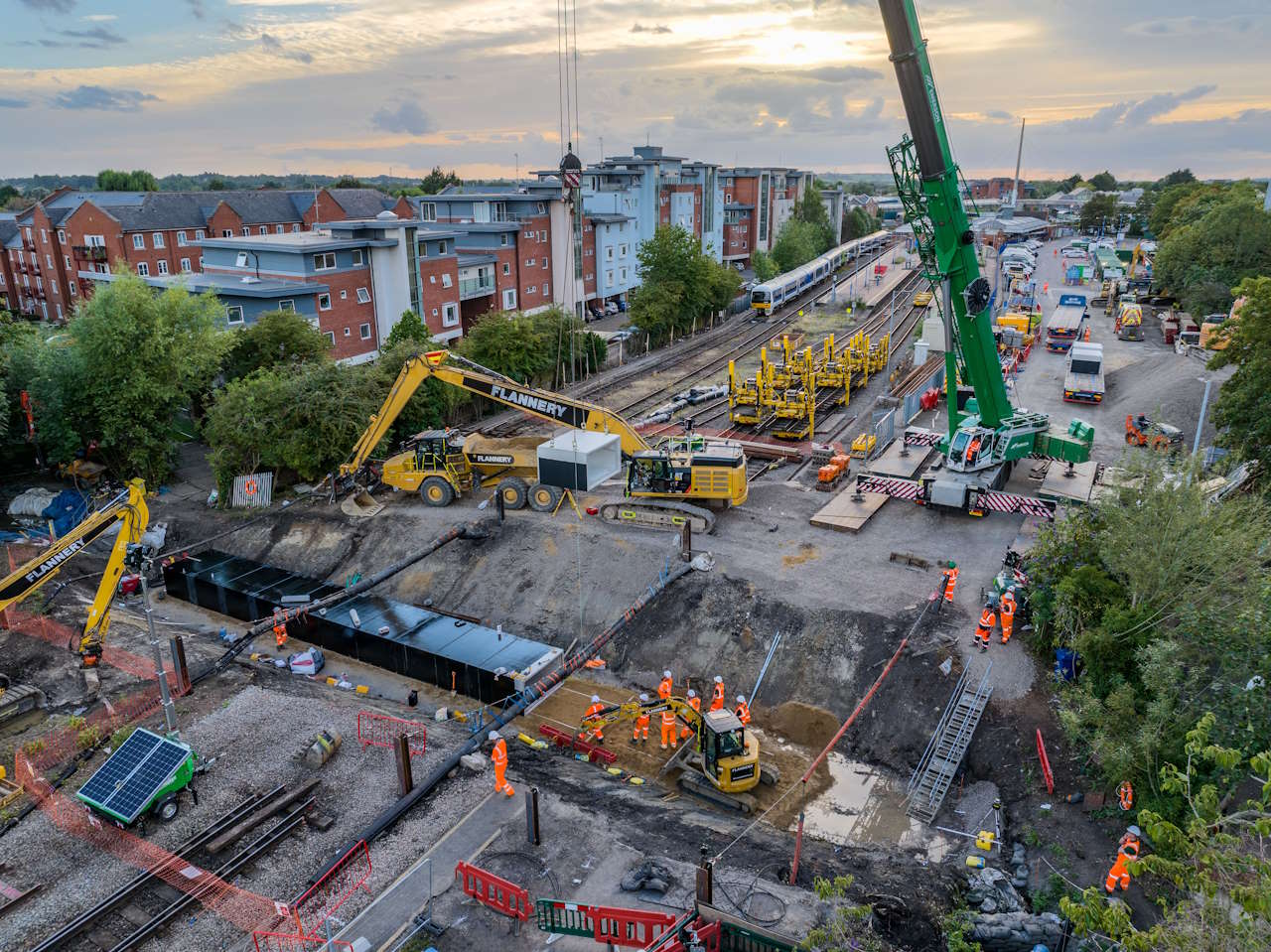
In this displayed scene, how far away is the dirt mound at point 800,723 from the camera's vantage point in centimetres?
1862

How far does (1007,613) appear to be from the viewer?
1958cm

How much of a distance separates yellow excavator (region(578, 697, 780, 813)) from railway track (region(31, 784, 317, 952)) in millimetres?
7549

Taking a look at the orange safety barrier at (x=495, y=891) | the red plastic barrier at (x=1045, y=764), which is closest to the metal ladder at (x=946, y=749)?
the red plastic barrier at (x=1045, y=764)

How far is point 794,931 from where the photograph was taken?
39.3 ft

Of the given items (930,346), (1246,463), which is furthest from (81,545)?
(930,346)

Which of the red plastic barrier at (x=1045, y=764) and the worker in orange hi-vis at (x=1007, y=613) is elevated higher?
the worker in orange hi-vis at (x=1007, y=613)

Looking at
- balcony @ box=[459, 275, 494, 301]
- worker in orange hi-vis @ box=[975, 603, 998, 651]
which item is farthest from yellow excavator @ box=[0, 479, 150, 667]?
balcony @ box=[459, 275, 494, 301]

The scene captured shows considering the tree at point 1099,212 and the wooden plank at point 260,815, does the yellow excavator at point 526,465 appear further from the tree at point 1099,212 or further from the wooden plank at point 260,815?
the tree at point 1099,212

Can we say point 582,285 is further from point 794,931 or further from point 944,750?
point 794,931

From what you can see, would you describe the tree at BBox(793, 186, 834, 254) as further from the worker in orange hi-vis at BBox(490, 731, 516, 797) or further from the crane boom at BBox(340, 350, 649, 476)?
the worker in orange hi-vis at BBox(490, 731, 516, 797)

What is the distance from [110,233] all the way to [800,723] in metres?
60.6

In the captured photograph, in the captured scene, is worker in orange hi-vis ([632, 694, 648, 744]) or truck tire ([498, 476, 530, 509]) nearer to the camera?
worker in orange hi-vis ([632, 694, 648, 744])

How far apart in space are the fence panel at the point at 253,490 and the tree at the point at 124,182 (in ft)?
347

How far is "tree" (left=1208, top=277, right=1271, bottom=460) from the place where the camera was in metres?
25.3
